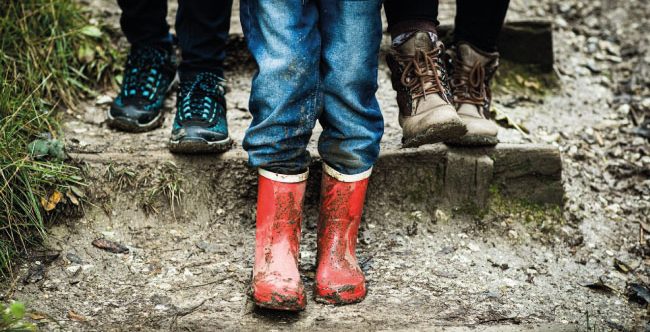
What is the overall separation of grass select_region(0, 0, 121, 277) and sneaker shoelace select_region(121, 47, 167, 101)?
27 centimetres

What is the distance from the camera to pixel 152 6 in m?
2.19

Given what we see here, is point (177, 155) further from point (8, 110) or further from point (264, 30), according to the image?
point (264, 30)

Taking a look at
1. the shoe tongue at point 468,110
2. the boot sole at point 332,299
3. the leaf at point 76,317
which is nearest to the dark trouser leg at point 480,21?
the shoe tongue at point 468,110

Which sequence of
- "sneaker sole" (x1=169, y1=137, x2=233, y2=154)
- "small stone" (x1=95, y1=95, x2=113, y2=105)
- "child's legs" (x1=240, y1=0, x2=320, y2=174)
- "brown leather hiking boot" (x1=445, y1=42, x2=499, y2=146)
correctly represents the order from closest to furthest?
"child's legs" (x1=240, y1=0, x2=320, y2=174), "sneaker sole" (x1=169, y1=137, x2=233, y2=154), "brown leather hiking boot" (x1=445, y1=42, x2=499, y2=146), "small stone" (x1=95, y1=95, x2=113, y2=105)

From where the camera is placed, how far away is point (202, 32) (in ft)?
6.76

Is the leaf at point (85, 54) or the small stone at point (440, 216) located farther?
the leaf at point (85, 54)

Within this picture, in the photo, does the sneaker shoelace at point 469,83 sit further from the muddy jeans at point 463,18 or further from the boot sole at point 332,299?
the boot sole at point 332,299

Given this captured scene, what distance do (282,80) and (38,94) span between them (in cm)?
112

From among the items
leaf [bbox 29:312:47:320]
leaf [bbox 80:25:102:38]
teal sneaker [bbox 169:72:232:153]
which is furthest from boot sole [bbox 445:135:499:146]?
leaf [bbox 80:25:102:38]

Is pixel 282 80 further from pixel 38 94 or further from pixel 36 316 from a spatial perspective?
pixel 38 94

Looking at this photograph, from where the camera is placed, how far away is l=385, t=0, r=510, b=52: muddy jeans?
1.92 m

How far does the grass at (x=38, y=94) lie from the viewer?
186 cm

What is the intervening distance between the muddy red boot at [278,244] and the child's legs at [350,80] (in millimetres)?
145

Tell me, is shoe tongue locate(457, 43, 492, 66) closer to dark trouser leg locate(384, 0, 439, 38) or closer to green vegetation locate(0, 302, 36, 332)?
dark trouser leg locate(384, 0, 439, 38)
